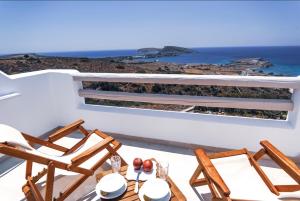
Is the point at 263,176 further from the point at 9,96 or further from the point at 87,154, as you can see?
the point at 9,96

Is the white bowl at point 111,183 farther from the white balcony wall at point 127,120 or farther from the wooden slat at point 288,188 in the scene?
the white balcony wall at point 127,120

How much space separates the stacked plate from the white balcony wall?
1775 millimetres

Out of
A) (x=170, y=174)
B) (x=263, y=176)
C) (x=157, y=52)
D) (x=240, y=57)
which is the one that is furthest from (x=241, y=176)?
(x=240, y=57)

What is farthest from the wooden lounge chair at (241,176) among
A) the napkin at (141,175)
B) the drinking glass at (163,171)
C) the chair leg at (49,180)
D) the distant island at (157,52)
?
the distant island at (157,52)

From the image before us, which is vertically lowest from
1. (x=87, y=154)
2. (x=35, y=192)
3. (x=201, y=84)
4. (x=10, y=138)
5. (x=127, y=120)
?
(x=35, y=192)

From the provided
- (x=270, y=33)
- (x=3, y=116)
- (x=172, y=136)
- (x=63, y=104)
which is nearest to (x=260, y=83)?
(x=172, y=136)

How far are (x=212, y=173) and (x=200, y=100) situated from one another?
157 centimetres

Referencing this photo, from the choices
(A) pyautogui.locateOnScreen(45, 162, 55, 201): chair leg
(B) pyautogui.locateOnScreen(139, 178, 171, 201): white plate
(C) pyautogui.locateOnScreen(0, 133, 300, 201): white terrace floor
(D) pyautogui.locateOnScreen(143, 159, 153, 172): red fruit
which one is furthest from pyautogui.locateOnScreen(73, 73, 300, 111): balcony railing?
(A) pyautogui.locateOnScreen(45, 162, 55, 201): chair leg

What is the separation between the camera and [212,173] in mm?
1980

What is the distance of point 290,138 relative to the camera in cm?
312

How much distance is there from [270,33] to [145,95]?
222ft

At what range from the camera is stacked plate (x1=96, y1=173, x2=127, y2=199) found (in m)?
1.86

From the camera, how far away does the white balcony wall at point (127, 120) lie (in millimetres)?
3193

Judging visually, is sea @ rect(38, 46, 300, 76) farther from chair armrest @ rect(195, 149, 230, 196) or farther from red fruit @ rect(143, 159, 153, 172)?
Answer: red fruit @ rect(143, 159, 153, 172)
